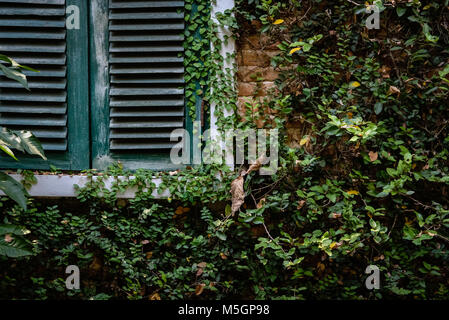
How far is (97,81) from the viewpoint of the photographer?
8.54 feet

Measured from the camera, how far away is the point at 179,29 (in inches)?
99.8

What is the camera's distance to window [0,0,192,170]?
2541mm

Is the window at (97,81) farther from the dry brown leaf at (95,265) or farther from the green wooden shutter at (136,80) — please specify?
the dry brown leaf at (95,265)

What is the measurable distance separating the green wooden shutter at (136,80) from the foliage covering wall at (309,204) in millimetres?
209

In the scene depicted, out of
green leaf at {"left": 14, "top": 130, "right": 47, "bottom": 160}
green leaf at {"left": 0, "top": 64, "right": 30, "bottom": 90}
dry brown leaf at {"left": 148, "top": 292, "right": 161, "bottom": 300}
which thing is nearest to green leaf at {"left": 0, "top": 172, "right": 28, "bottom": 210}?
green leaf at {"left": 14, "top": 130, "right": 47, "bottom": 160}

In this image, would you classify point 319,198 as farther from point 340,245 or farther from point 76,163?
point 76,163

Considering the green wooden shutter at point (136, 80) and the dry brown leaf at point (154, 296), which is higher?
the green wooden shutter at point (136, 80)

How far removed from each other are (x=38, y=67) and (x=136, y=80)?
0.72 metres

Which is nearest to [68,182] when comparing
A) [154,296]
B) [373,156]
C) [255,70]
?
[154,296]

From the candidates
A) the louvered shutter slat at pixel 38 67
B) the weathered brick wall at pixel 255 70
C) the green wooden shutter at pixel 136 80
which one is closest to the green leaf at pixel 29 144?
the louvered shutter slat at pixel 38 67

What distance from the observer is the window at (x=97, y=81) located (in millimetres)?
2541

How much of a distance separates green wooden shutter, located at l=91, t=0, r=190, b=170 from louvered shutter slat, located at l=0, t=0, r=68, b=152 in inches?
9.2

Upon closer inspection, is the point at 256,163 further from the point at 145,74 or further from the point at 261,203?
the point at 145,74
